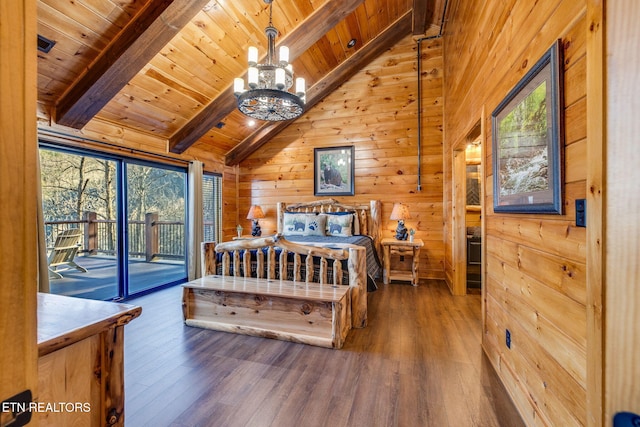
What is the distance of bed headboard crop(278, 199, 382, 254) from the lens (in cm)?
473

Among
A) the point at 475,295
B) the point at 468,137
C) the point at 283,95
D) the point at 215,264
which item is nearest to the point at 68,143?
the point at 215,264

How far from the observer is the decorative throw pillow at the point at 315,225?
14.9ft

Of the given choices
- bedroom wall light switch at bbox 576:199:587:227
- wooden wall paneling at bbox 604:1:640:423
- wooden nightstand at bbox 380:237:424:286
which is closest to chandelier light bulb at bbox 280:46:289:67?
wooden wall paneling at bbox 604:1:640:423

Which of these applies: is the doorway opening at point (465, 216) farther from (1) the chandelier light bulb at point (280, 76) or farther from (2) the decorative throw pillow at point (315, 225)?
(2) the decorative throw pillow at point (315, 225)

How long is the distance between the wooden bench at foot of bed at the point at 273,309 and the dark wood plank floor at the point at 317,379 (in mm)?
96

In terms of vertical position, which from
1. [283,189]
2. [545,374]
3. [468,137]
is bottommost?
[545,374]

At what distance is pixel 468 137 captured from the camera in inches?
120

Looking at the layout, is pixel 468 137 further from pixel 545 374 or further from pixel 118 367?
pixel 118 367

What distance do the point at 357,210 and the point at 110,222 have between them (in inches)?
148

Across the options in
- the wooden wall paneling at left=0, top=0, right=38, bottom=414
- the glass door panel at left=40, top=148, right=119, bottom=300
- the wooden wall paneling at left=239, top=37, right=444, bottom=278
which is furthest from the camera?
the wooden wall paneling at left=239, top=37, right=444, bottom=278

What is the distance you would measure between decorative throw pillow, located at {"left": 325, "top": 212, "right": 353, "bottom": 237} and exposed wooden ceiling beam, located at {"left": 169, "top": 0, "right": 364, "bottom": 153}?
2289mm

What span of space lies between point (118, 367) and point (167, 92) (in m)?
3.34

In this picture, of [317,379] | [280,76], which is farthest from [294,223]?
[317,379]

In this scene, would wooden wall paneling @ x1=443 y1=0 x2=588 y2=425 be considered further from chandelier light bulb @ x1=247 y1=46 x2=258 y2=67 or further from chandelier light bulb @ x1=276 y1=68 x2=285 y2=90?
chandelier light bulb @ x1=247 y1=46 x2=258 y2=67
